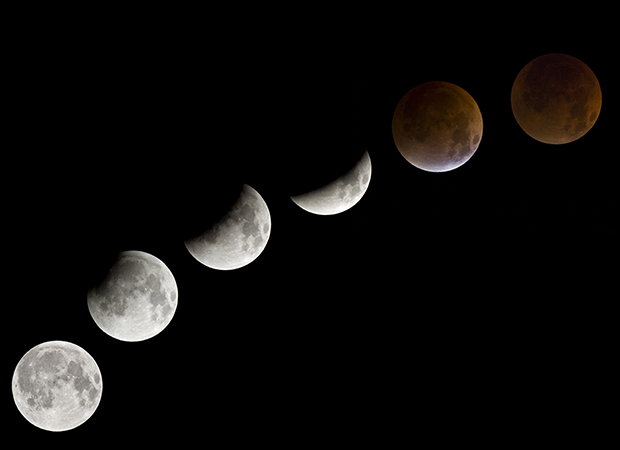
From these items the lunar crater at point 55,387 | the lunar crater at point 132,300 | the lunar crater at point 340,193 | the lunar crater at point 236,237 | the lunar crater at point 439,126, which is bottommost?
the lunar crater at point 55,387

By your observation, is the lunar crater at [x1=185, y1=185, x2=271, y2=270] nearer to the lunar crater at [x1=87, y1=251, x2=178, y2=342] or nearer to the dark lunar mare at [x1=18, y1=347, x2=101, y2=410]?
the lunar crater at [x1=87, y1=251, x2=178, y2=342]

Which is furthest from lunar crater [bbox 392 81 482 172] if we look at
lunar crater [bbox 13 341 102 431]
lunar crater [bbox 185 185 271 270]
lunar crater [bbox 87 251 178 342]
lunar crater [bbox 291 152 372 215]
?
lunar crater [bbox 13 341 102 431]

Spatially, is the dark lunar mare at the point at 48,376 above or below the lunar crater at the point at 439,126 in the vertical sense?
below

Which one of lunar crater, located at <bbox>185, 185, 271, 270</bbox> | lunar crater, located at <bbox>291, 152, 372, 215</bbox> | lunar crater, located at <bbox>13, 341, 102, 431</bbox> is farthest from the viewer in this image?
lunar crater, located at <bbox>291, 152, 372, 215</bbox>

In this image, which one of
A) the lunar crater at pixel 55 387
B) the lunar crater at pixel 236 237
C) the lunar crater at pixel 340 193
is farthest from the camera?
the lunar crater at pixel 340 193

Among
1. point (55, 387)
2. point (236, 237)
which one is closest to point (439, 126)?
point (236, 237)

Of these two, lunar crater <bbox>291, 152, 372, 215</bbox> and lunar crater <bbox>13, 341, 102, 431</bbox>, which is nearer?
lunar crater <bbox>13, 341, 102, 431</bbox>

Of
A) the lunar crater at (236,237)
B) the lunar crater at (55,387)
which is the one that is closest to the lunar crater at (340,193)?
the lunar crater at (236,237)

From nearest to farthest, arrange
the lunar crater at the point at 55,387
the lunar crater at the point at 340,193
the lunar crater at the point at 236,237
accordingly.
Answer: the lunar crater at the point at 55,387, the lunar crater at the point at 236,237, the lunar crater at the point at 340,193

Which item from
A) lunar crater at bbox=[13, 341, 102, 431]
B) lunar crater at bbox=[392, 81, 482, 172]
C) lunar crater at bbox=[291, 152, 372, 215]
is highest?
lunar crater at bbox=[392, 81, 482, 172]

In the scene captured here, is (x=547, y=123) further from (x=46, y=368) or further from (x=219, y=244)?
(x=46, y=368)

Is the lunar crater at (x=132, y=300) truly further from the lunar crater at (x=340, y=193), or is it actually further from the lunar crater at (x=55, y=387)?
the lunar crater at (x=340, y=193)

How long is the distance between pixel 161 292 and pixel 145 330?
374 millimetres

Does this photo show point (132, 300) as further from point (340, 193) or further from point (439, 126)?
point (439, 126)
